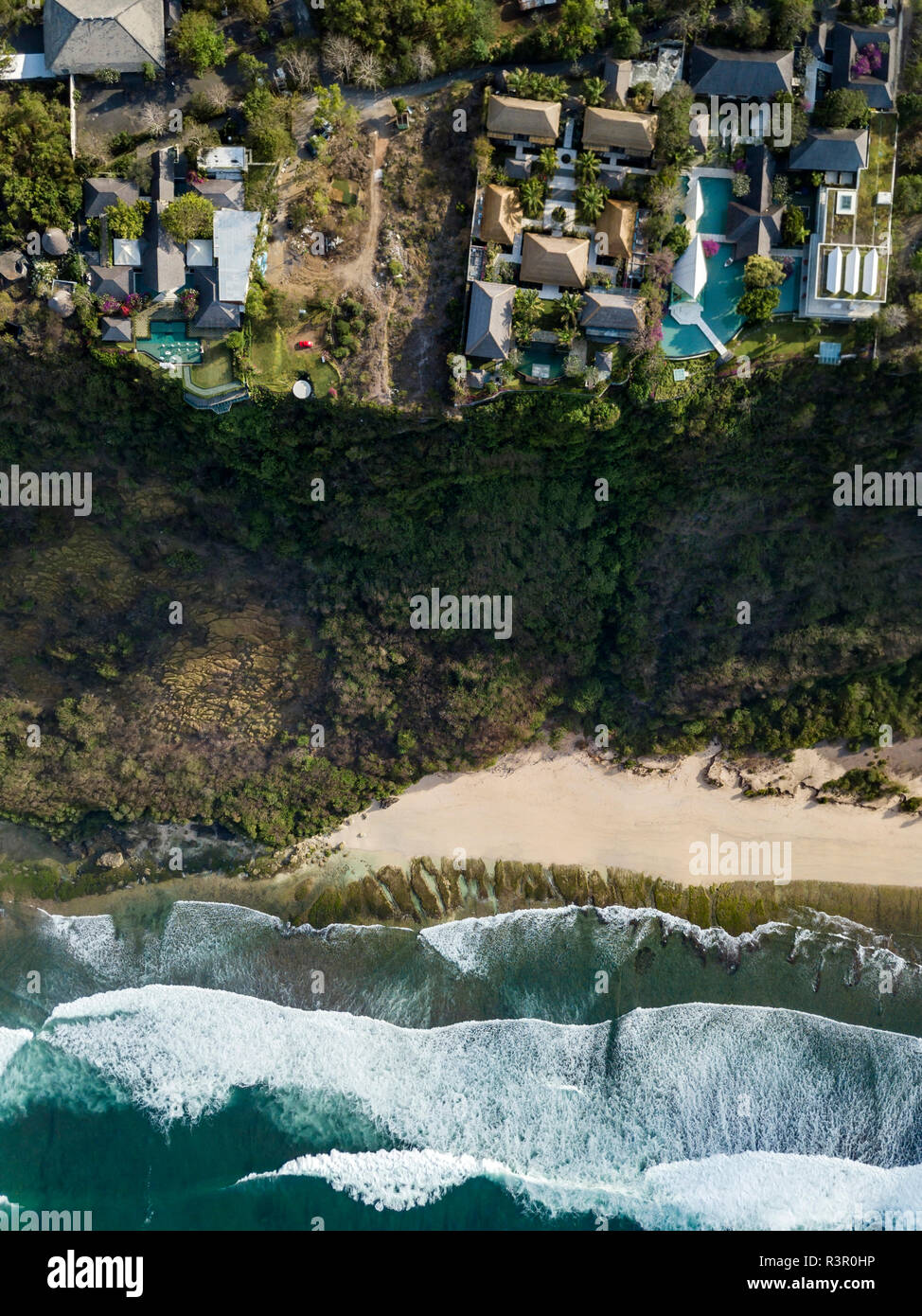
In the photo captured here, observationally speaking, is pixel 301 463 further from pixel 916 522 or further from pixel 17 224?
pixel 916 522

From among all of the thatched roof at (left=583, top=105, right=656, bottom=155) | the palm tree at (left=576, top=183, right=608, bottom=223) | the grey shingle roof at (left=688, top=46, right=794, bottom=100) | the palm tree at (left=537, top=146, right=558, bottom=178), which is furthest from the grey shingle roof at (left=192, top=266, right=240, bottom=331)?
the grey shingle roof at (left=688, top=46, right=794, bottom=100)

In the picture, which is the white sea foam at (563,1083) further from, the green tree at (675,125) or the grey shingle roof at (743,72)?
the grey shingle roof at (743,72)

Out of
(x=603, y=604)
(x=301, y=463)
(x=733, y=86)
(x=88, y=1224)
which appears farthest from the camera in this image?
(x=88, y=1224)

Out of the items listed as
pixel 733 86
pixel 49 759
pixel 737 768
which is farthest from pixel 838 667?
pixel 49 759

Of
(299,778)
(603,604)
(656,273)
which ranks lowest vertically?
(299,778)

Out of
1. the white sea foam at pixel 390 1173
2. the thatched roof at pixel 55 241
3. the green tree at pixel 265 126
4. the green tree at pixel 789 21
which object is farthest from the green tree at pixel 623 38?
the white sea foam at pixel 390 1173

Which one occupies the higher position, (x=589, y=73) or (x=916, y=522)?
(x=589, y=73)

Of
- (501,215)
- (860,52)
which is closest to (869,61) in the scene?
(860,52)
